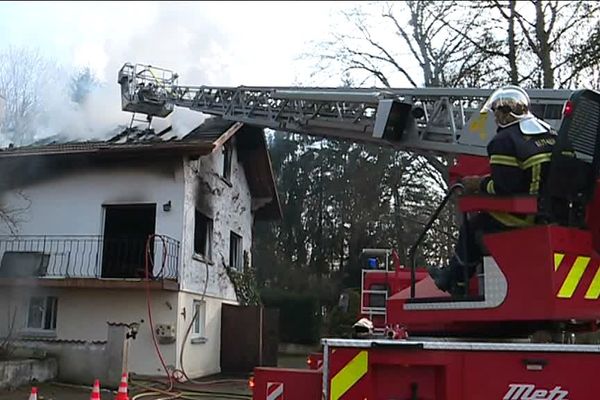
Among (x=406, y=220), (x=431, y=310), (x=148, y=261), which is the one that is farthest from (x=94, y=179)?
(x=406, y=220)

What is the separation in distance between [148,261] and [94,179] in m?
2.45

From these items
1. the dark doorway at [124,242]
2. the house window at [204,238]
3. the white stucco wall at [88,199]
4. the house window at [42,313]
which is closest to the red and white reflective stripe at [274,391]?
the white stucco wall at [88,199]

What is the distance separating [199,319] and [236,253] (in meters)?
4.41

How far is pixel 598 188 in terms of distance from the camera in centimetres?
416

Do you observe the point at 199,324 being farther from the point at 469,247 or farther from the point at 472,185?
the point at 472,185

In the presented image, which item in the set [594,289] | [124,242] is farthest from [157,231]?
[594,289]

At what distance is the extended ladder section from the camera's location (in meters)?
7.18

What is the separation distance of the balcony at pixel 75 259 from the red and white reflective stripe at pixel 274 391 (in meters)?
9.67

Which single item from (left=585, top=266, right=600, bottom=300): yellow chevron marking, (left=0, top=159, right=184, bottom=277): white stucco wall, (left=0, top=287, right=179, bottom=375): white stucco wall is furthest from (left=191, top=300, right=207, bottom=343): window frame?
(left=585, top=266, right=600, bottom=300): yellow chevron marking

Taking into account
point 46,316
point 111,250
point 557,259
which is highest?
point 111,250

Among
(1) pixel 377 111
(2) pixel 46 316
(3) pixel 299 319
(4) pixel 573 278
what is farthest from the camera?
(3) pixel 299 319

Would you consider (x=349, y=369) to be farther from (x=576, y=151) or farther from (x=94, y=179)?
(x=94, y=179)

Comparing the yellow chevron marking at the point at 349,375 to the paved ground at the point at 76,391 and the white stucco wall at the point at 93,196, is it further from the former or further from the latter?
the white stucco wall at the point at 93,196

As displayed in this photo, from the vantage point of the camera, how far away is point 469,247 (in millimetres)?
4359
